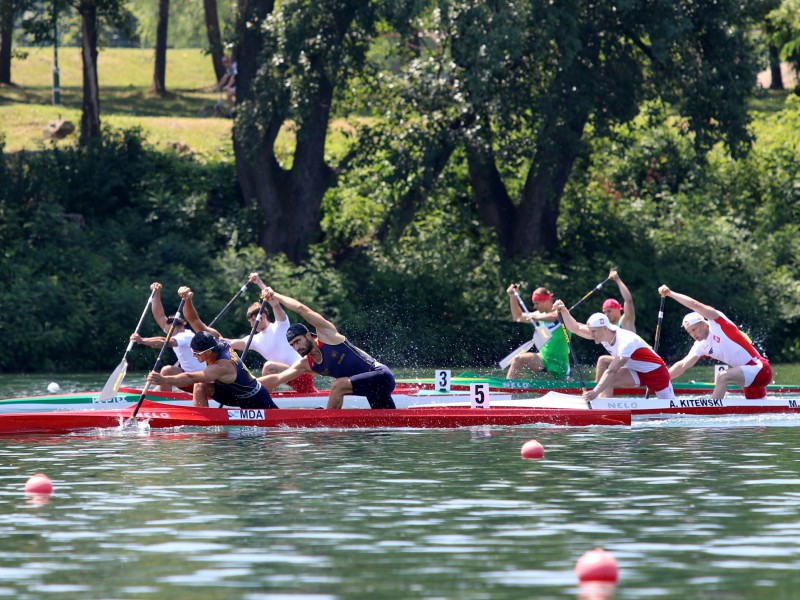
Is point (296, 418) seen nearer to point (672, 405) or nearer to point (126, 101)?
point (672, 405)

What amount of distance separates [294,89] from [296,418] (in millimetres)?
17257

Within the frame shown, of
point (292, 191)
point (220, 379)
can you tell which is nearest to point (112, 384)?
point (220, 379)

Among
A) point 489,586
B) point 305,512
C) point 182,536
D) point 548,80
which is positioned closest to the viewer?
point 489,586

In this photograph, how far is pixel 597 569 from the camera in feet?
30.6

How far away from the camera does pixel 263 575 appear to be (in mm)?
9727

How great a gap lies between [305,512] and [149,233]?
26.7 metres

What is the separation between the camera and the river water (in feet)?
31.2

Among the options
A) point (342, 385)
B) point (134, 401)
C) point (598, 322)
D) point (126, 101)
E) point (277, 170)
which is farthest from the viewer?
point (126, 101)

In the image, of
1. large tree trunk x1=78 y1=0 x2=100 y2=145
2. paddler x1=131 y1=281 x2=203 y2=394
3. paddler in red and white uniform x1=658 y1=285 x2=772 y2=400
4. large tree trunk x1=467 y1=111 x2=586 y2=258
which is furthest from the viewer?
large tree trunk x1=78 y1=0 x2=100 y2=145

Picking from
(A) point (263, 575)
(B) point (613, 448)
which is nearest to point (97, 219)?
(B) point (613, 448)

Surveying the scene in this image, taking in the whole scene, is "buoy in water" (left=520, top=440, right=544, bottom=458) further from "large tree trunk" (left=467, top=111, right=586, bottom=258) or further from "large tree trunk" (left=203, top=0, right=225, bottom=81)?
"large tree trunk" (left=203, top=0, right=225, bottom=81)

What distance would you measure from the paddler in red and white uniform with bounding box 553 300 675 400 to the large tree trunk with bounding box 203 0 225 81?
66.2 feet

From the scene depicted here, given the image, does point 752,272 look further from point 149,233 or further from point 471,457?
point 471,457

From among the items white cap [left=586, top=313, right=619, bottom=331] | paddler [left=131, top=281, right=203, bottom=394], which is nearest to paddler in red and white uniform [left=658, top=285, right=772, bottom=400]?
white cap [left=586, top=313, right=619, bottom=331]
